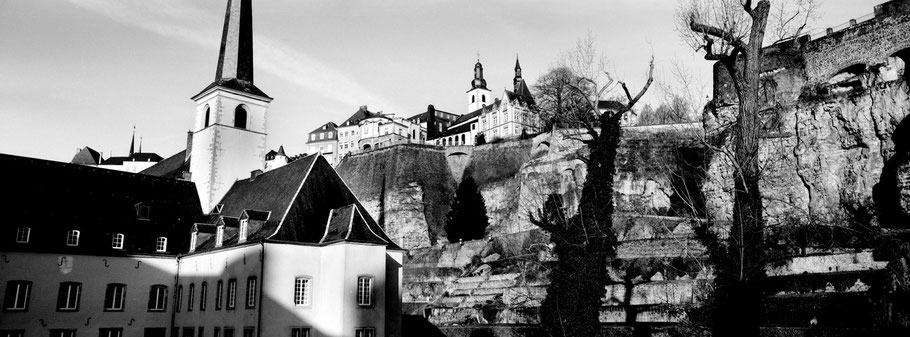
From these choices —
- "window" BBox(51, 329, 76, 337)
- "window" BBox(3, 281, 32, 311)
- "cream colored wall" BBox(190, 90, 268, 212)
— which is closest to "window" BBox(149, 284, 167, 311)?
"window" BBox(51, 329, 76, 337)

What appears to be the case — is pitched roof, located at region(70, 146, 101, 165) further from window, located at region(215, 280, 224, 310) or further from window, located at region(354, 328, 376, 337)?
window, located at region(354, 328, 376, 337)

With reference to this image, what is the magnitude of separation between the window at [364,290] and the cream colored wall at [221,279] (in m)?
3.47

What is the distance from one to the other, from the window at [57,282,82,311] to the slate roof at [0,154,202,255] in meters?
1.41

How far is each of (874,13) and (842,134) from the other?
4.83 metres

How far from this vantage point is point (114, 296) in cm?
2808

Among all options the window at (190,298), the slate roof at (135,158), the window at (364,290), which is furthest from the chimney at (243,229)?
the slate roof at (135,158)

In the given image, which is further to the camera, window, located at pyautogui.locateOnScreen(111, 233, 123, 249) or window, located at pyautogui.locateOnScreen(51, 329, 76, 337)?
window, located at pyautogui.locateOnScreen(111, 233, 123, 249)

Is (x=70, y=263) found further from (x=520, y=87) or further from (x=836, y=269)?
(x=520, y=87)

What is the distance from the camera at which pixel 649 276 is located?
91.8ft

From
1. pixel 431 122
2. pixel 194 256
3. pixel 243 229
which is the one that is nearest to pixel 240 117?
pixel 194 256

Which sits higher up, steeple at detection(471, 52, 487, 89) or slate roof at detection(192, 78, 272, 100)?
steeple at detection(471, 52, 487, 89)

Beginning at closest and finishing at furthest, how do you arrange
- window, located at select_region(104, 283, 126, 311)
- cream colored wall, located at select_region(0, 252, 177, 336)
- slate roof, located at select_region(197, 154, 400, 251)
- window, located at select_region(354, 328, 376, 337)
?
window, located at select_region(354, 328, 376, 337)
slate roof, located at select_region(197, 154, 400, 251)
cream colored wall, located at select_region(0, 252, 177, 336)
window, located at select_region(104, 283, 126, 311)

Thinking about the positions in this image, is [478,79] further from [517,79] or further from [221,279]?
[221,279]

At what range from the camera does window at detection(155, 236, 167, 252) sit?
97.7 feet
